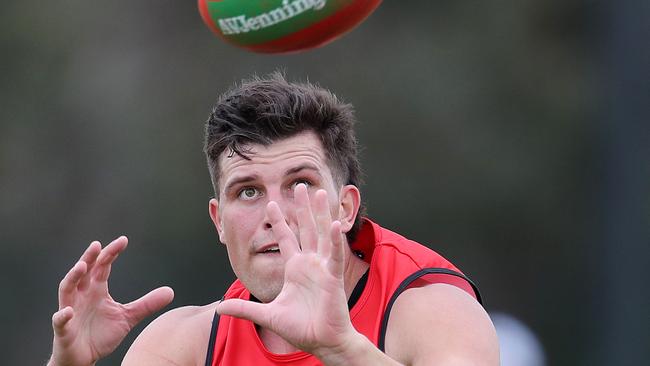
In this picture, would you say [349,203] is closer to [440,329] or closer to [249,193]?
[249,193]

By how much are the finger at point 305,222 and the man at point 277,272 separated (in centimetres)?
6

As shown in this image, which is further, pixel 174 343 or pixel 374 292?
pixel 174 343

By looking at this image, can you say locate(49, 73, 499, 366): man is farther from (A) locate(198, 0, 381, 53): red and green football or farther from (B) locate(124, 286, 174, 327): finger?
(A) locate(198, 0, 381, 53): red and green football

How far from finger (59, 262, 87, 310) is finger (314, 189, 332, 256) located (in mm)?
919

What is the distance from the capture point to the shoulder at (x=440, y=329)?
138 inches

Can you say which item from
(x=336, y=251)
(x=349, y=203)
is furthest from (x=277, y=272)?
(x=336, y=251)

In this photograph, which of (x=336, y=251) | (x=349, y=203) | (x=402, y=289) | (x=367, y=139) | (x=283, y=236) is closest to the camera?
(x=336, y=251)

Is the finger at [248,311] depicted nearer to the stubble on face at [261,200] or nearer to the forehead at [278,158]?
the stubble on face at [261,200]

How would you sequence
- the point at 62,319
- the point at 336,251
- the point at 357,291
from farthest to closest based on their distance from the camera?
1. the point at 357,291
2. the point at 62,319
3. the point at 336,251

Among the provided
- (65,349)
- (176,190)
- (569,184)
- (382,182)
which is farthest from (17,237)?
(65,349)

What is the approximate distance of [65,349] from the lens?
12.7 feet

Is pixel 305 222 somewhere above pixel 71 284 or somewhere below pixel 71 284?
above

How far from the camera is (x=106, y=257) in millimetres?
3852

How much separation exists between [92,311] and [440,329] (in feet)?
3.83
